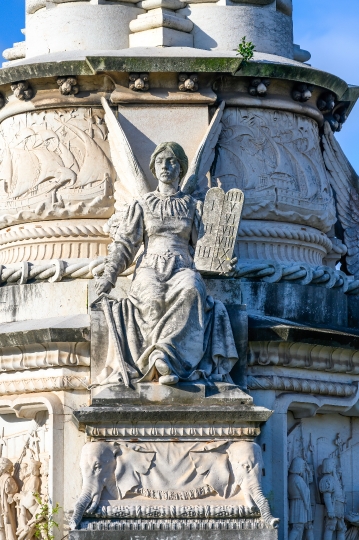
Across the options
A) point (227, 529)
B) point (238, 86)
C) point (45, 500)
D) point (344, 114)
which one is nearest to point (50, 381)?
point (45, 500)

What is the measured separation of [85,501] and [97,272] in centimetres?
332

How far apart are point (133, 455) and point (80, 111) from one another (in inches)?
201

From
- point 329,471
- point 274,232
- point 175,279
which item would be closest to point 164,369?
point 175,279

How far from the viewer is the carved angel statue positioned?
19.2m

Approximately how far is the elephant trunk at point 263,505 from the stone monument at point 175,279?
21 mm

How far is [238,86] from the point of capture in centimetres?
A: 2200

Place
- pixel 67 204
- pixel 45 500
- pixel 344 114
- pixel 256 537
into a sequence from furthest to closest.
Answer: pixel 344 114 → pixel 67 204 → pixel 45 500 → pixel 256 537

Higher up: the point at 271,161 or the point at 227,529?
the point at 271,161

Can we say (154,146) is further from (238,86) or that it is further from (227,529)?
(227,529)

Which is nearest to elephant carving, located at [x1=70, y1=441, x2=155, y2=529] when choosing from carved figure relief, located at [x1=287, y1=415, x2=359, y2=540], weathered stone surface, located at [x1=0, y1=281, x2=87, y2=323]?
carved figure relief, located at [x1=287, y1=415, x2=359, y2=540]

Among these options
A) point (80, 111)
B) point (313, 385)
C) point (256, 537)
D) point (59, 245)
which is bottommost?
point (256, 537)

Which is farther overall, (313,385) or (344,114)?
(344,114)

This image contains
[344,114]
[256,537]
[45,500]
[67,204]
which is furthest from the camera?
[344,114]

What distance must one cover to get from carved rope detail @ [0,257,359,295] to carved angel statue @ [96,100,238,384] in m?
1.10
